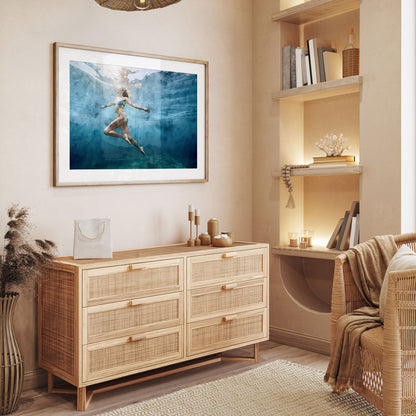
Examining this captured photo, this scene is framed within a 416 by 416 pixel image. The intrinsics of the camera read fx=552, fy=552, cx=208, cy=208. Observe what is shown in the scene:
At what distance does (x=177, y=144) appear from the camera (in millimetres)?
3705

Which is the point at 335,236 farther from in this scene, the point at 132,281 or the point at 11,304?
the point at 11,304

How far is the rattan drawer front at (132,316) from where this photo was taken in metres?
2.81

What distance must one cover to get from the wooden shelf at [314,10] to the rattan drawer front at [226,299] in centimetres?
186

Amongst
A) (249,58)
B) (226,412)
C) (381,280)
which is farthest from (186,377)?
(249,58)

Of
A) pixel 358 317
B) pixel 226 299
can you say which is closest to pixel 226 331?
pixel 226 299

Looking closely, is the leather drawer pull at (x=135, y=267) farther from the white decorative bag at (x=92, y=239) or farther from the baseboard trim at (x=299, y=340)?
the baseboard trim at (x=299, y=340)

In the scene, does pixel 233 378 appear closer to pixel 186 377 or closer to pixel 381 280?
pixel 186 377

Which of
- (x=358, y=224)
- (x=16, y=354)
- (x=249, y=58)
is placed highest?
(x=249, y=58)

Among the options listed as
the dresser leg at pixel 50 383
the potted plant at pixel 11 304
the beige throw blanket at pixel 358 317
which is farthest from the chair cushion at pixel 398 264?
the dresser leg at pixel 50 383

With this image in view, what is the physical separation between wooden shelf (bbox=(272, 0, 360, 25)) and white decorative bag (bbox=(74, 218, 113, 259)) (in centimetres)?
201

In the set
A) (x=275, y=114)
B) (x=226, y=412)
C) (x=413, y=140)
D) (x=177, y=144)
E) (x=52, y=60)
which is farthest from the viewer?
(x=275, y=114)

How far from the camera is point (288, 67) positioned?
395 cm

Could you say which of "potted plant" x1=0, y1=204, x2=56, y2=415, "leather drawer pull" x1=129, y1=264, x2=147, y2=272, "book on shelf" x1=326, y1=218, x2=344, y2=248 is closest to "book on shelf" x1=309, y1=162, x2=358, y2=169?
"book on shelf" x1=326, y1=218, x2=344, y2=248

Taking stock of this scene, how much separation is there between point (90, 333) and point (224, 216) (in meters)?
1.54
